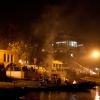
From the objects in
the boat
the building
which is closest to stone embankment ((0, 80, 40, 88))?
the boat

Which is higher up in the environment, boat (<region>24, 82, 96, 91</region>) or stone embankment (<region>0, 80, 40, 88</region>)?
stone embankment (<region>0, 80, 40, 88</region>)

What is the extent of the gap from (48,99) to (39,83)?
1094 cm

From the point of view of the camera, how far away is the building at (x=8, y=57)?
190 feet

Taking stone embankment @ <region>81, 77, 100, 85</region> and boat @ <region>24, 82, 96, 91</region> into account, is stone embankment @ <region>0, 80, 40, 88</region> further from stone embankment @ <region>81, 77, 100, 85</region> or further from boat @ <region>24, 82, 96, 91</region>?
stone embankment @ <region>81, 77, 100, 85</region>

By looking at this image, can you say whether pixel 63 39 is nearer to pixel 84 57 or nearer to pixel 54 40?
pixel 54 40

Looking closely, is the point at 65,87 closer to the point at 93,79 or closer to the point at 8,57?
the point at 8,57

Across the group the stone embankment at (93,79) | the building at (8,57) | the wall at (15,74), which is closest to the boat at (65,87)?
the wall at (15,74)

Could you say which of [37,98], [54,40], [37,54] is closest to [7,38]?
[37,54]

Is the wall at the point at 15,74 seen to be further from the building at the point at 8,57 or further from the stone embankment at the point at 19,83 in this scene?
the building at the point at 8,57

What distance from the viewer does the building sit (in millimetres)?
57881

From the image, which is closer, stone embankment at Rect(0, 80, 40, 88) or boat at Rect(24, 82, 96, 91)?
stone embankment at Rect(0, 80, 40, 88)

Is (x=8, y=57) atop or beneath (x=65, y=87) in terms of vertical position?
atop

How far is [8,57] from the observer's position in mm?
59531

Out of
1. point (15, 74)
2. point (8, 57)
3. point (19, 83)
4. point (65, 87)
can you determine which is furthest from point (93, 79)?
point (19, 83)
